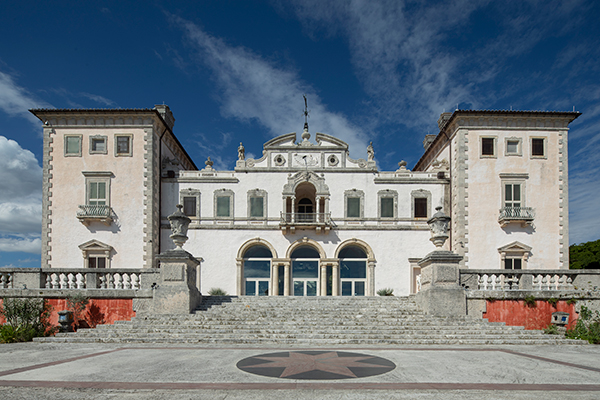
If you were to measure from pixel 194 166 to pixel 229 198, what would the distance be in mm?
11155

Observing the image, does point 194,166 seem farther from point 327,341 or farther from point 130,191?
point 327,341

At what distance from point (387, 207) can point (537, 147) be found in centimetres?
1077

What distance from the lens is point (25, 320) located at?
1452 centimetres

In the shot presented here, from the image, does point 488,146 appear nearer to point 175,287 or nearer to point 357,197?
point 357,197

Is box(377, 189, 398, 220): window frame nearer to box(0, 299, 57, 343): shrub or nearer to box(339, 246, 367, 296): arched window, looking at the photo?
box(339, 246, 367, 296): arched window

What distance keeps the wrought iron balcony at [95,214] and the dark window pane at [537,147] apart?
92.9 feet

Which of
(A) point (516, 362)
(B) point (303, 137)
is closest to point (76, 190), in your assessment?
(B) point (303, 137)

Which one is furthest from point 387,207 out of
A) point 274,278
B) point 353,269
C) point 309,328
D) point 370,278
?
point 309,328

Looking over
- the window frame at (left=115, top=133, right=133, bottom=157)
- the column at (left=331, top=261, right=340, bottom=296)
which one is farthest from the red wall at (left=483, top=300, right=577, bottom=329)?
the window frame at (left=115, top=133, right=133, bottom=157)

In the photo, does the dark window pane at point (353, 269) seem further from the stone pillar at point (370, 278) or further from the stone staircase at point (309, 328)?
the stone staircase at point (309, 328)

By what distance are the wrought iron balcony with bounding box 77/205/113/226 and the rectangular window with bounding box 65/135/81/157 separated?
3817mm

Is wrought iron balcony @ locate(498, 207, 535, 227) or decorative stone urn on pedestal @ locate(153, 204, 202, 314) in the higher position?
wrought iron balcony @ locate(498, 207, 535, 227)

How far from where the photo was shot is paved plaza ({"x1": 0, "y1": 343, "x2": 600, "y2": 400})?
21.6 ft

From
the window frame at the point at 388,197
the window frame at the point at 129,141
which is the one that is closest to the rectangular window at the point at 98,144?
the window frame at the point at 129,141
